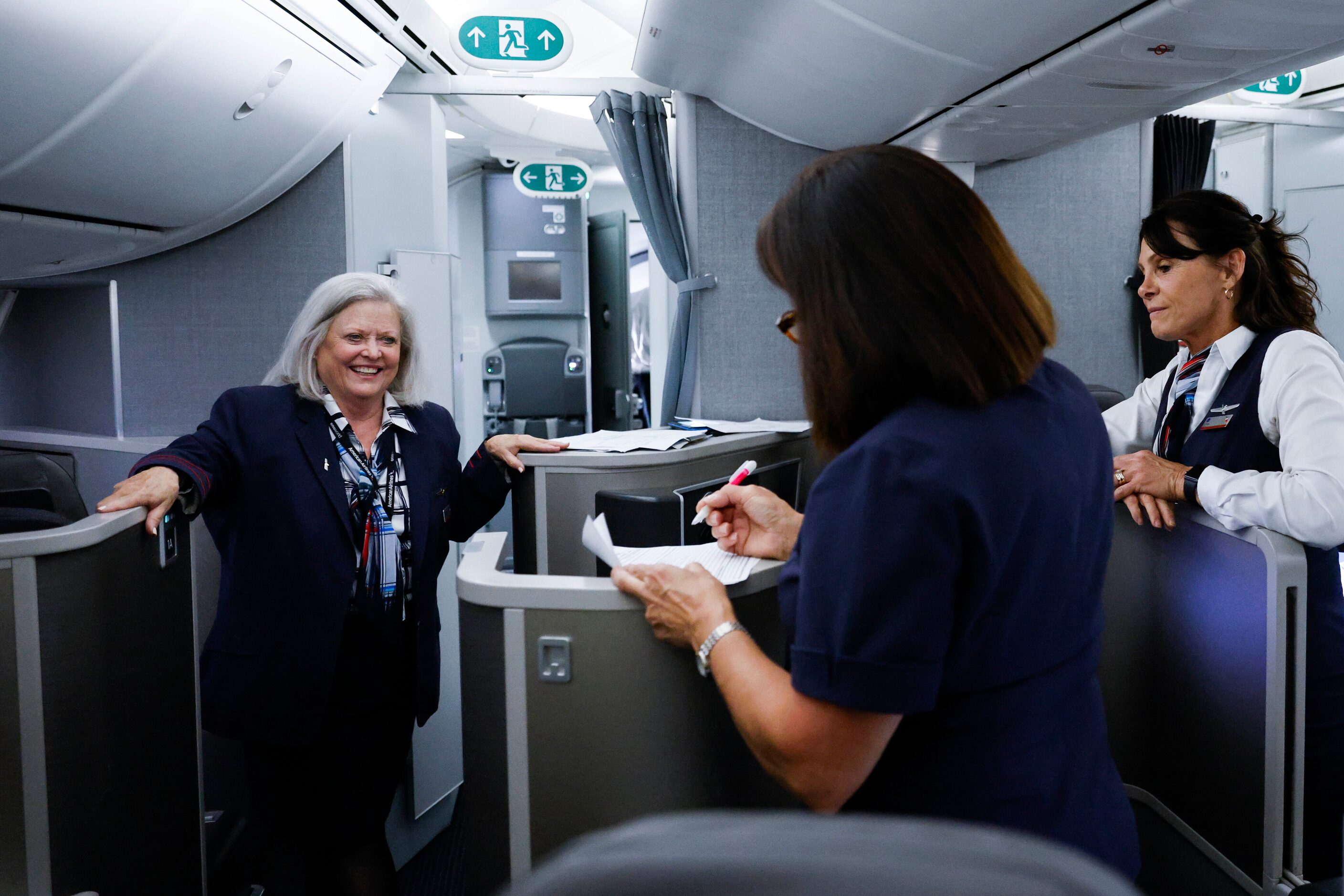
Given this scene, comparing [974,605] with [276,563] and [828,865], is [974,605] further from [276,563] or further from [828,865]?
[276,563]

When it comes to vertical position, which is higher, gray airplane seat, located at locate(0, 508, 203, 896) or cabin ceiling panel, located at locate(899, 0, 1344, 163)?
cabin ceiling panel, located at locate(899, 0, 1344, 163)

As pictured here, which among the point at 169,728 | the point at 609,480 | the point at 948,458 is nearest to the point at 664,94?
the point at 609,480

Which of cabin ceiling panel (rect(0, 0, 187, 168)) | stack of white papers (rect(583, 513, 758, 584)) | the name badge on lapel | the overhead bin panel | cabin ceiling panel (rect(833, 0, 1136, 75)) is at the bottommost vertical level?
stack of white papers (rect(583, 513, 758, 584))

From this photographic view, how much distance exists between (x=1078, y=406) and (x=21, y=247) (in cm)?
282

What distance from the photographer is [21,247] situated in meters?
2.63

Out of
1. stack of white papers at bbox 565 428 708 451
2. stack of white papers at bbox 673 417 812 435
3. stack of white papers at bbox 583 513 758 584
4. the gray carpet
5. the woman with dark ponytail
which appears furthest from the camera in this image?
stack of white papers at bbox 673 417 812 435

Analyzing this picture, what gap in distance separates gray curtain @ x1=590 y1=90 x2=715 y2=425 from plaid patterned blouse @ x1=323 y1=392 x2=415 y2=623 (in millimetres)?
1689

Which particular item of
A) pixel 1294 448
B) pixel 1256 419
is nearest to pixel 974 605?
pixel 1294 448

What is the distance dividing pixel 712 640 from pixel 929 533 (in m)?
0.31

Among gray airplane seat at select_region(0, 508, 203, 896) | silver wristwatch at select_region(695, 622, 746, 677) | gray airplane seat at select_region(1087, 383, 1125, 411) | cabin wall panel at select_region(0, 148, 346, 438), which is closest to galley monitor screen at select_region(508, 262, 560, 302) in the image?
cabin wall panel at select_region(0, 148, 346, 438)

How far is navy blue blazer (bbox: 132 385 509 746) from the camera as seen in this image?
1.81m

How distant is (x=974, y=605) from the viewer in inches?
34.5

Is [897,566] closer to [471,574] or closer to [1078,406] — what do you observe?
[1078,406]

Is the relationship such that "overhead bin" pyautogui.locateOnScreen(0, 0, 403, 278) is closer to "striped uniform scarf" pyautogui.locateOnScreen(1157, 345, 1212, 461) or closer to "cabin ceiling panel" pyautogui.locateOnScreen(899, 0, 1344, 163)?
"cabin ceiling panel" pyautogui.locateOnScreen(899, 0, 1344, 163)
